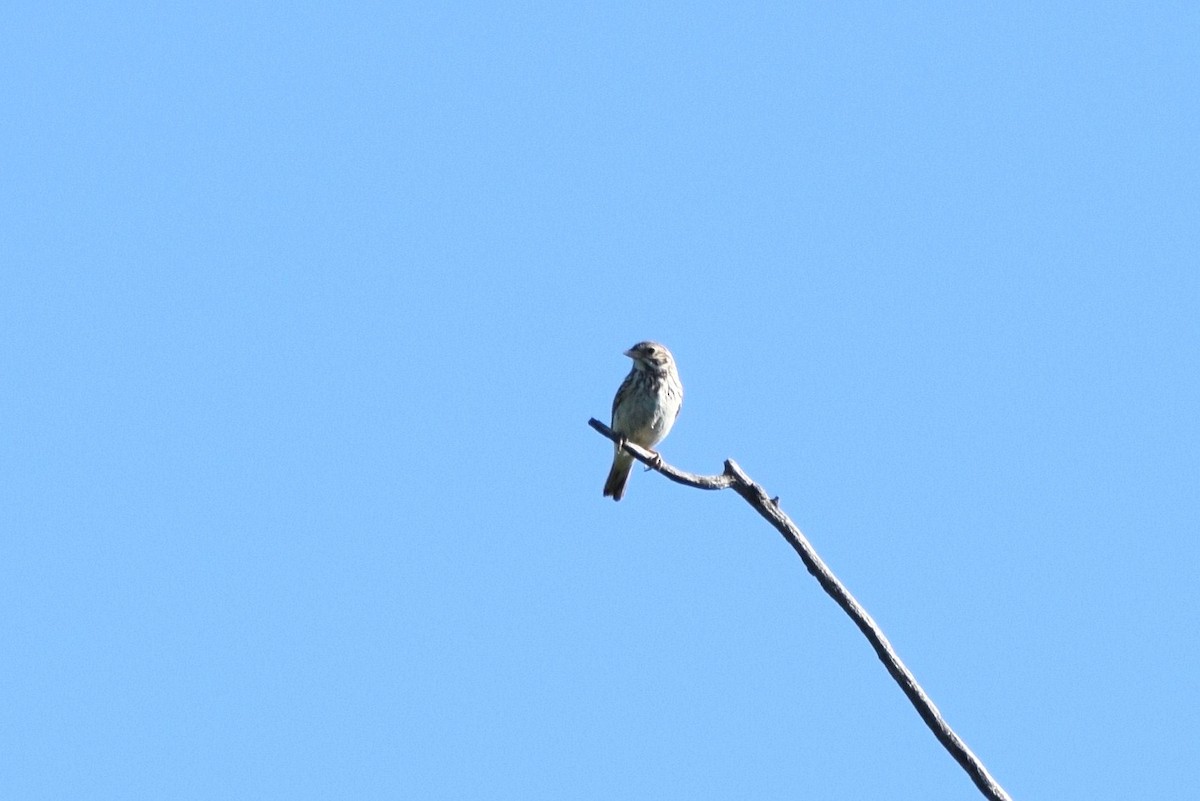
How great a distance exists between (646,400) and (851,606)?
7.42 metres

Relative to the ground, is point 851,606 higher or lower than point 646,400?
lower

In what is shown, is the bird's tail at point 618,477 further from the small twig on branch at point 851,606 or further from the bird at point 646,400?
the small twig on branch at point 851,606

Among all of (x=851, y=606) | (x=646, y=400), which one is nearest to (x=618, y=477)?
(x=646, y=400)

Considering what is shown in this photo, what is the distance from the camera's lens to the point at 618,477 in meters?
14.5

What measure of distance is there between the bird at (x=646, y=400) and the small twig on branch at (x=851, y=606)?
221 inches

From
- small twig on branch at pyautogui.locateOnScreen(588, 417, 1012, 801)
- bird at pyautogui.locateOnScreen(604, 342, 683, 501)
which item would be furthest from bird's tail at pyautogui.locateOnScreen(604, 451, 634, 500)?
small twig on branch at pyautogui.locateOnScreen(588, 417, 1012, 801)

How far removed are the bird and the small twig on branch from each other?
561cm

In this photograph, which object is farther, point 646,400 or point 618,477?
point 618,477

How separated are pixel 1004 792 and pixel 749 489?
2.04 meters

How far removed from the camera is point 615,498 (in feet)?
48.0

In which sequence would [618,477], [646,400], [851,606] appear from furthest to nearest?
[618,477], [646,400], [851,606]

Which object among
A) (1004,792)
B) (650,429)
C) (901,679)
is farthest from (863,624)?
(650,429)

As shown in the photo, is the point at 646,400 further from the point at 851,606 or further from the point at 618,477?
the point at 851,606

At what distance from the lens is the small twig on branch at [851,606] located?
19.6ft
